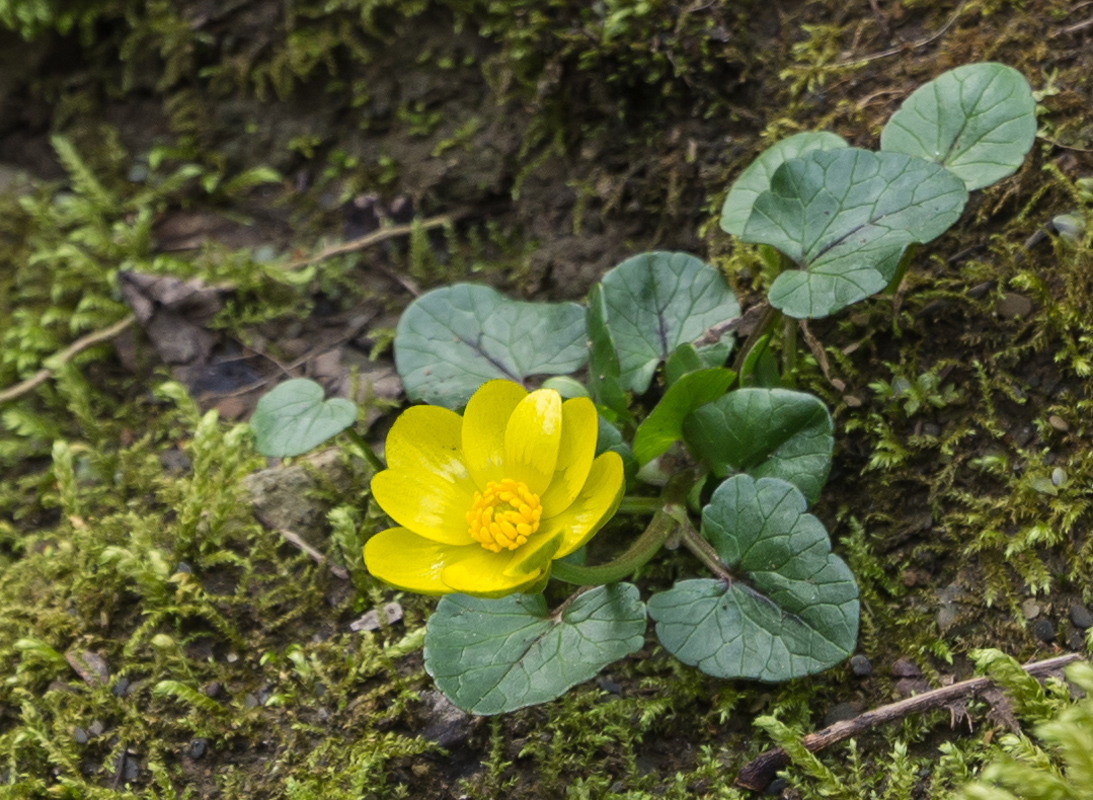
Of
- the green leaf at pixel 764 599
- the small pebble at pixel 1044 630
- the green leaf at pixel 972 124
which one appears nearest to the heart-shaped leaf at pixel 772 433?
the green leaf at pixel 764 599

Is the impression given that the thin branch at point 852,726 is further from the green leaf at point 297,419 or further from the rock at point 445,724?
the green leaf at point 297,419

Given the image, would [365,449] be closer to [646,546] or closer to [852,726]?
[646,546]

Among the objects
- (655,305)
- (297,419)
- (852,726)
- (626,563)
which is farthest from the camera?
(655,305)

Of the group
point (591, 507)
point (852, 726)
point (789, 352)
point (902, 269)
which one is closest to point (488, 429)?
point (591, 507)

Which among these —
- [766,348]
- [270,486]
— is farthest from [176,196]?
[766,348]

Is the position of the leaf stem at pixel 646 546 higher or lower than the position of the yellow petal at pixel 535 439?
lower

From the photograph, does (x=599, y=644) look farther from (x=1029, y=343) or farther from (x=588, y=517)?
(x=1029, y=343)

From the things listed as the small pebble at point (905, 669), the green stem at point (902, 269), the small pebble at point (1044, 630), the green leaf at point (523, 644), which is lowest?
the small pebble at point (905, 669)

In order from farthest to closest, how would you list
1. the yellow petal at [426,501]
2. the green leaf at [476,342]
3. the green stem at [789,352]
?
the green leaf at [476,342]
the green stem at [789,352]
the yellow petal at [426,501]
